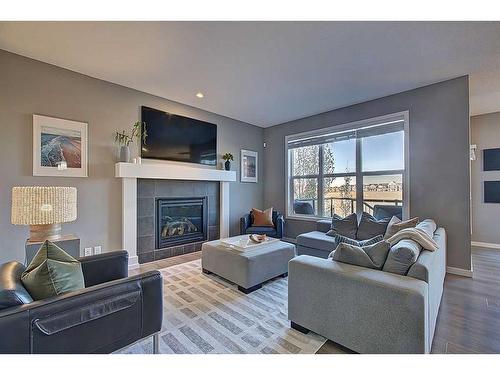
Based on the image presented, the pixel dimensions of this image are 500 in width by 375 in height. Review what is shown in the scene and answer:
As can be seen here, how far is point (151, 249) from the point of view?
3.72m

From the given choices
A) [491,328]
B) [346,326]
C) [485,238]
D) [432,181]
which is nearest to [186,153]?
[346,326]

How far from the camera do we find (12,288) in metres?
1.09

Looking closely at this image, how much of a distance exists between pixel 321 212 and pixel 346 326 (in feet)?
10.6

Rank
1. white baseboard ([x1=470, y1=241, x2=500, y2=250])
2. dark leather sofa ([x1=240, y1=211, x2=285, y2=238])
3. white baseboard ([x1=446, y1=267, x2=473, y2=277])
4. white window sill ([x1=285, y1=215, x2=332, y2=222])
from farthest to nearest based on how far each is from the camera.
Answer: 1. white window sill ([x1=285, y1=215, x2=332, y2=222])
2. white baseboard ([x1=470, y1=241, x2=500, y2=250])
3. dark leather sofa ([x1=240, y1=211, x2=285, y2=238])
4. white baseboard ([x1=446, y1=267, x2=473, y2=277])

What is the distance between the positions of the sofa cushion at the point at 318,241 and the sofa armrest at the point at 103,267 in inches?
94.7

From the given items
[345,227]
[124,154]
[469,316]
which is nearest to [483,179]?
[345,227]

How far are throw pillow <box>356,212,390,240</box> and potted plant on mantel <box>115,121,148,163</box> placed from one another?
11.6ft

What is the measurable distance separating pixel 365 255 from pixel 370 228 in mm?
1804

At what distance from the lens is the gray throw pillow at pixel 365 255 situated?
1627 mm

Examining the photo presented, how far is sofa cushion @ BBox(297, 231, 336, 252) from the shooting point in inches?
126

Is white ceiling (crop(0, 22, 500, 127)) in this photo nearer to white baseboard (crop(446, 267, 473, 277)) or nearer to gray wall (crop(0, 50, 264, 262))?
gray wall (crop(0, 50, 264, 262))

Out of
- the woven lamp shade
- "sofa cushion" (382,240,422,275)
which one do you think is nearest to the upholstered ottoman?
"sofa cushion" (382,240,422,275)

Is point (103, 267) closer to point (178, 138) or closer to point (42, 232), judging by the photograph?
point (42, 232)
